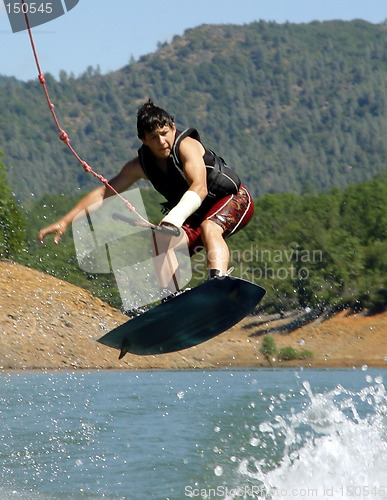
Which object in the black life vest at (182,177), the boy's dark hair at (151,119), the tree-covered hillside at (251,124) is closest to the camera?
the boy's dark hair at (151,119)

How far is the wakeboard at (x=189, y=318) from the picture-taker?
624cm

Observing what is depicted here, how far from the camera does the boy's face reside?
602 centimetres

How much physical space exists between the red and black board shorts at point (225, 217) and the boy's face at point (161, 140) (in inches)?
24.7

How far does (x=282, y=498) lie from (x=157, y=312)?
1.61 metres

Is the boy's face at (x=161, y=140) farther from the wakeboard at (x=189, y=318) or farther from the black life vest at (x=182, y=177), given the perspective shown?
the wakeboard at (x=189, y=318)

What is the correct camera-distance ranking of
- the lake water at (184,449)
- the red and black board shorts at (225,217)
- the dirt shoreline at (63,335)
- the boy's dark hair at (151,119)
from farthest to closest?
the dirt shoreline at (63,335), the red and black board shorts at (225,217), the boy's dark hair at (151,119), the lake water at (184,449)

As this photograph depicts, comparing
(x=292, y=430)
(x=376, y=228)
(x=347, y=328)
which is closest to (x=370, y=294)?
(x=347, y=328)

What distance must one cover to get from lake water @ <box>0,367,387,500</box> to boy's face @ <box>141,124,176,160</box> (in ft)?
7.35

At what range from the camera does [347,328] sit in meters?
30.2

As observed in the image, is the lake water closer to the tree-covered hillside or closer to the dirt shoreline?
the dirt shoreline

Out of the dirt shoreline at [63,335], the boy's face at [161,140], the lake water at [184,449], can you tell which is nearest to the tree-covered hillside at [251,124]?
the dirt shoreline at [63,335]

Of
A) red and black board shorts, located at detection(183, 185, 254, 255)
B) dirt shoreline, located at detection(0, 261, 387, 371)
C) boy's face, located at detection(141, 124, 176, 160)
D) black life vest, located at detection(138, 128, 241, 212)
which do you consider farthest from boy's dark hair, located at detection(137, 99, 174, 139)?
dirt shoreline, located at detection(0, 261, 387, 371)

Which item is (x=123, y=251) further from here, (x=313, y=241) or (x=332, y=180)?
(x=332, y=180)

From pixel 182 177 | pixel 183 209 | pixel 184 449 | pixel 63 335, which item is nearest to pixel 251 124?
pixel 63 335
